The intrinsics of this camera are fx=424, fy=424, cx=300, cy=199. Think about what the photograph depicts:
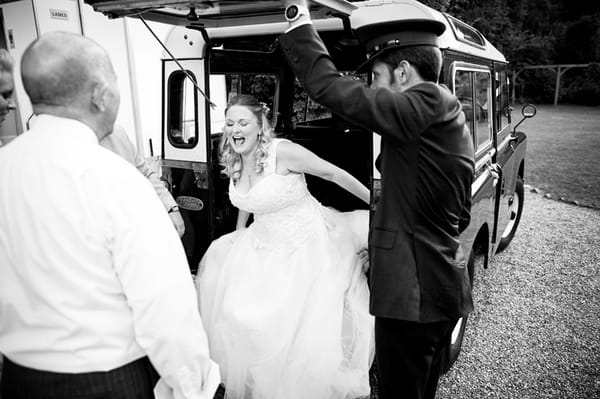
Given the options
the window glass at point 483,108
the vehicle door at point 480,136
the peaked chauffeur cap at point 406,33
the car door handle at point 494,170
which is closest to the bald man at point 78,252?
the peaked chauffeur cap at point 406,33

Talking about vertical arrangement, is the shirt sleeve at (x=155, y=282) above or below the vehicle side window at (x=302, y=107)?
below

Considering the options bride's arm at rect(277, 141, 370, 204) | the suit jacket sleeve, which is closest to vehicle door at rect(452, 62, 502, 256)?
bride's arm at rect(277, 141, 370, 204)

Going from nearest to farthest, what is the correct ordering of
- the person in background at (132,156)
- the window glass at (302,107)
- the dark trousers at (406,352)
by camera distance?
the dark trousers at (406,352) < the person in background at (132,156) < the window glass at (302,107)

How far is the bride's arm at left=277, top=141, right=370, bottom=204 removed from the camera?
109 inches

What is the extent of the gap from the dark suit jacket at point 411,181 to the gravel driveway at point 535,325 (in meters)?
1.49

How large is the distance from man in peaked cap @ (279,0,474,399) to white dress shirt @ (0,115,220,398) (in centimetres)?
77

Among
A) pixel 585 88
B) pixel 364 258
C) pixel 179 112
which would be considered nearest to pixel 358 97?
pixel 364 258

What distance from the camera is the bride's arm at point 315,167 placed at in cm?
276

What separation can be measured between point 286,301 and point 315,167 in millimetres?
876

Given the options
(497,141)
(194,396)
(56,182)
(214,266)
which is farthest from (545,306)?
(56,182)

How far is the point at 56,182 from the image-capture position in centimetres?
114

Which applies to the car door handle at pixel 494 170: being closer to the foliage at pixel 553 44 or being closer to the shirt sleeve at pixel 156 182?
the shirt sleeve at pixel 156 182

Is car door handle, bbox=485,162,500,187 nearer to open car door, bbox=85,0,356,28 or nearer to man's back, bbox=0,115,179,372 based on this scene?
open car door, bbox=85,0,356,28

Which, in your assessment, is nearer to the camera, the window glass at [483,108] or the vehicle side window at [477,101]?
the vehicle side window at [477,101]
